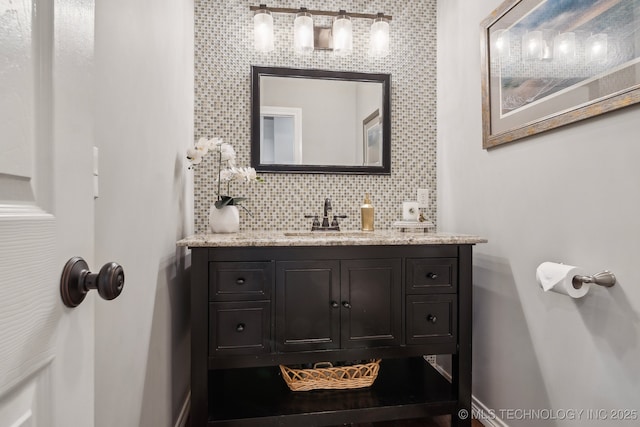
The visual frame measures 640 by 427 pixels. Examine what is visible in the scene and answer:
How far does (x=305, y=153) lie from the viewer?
2.13 metres

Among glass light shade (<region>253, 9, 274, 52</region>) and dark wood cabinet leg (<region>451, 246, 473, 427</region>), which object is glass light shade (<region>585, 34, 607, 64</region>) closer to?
dark wood cabinet leg (<region>451, 246, 473, 427</region>)

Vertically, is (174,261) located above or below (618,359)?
above

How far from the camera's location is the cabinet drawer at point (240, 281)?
1428 mm

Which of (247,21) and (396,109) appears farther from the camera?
(396,109)

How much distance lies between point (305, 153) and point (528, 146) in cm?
119

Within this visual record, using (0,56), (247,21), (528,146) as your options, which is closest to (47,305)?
(0,56)

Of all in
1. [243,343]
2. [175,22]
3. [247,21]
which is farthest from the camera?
[247,21]

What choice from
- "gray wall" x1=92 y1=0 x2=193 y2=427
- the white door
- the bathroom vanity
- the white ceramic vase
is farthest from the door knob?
the white ceramic vase

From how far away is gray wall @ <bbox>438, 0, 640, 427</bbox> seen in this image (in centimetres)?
108

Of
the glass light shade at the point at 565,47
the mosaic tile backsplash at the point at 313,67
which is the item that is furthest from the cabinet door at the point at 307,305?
the glass light shade at the point at 565,47

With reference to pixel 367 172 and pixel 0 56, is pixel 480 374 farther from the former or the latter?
pixel 0 56

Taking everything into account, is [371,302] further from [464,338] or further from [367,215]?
[367,215]

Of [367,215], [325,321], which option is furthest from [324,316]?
[367,215]

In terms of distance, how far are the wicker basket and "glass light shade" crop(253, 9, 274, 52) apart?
5.82 ft
